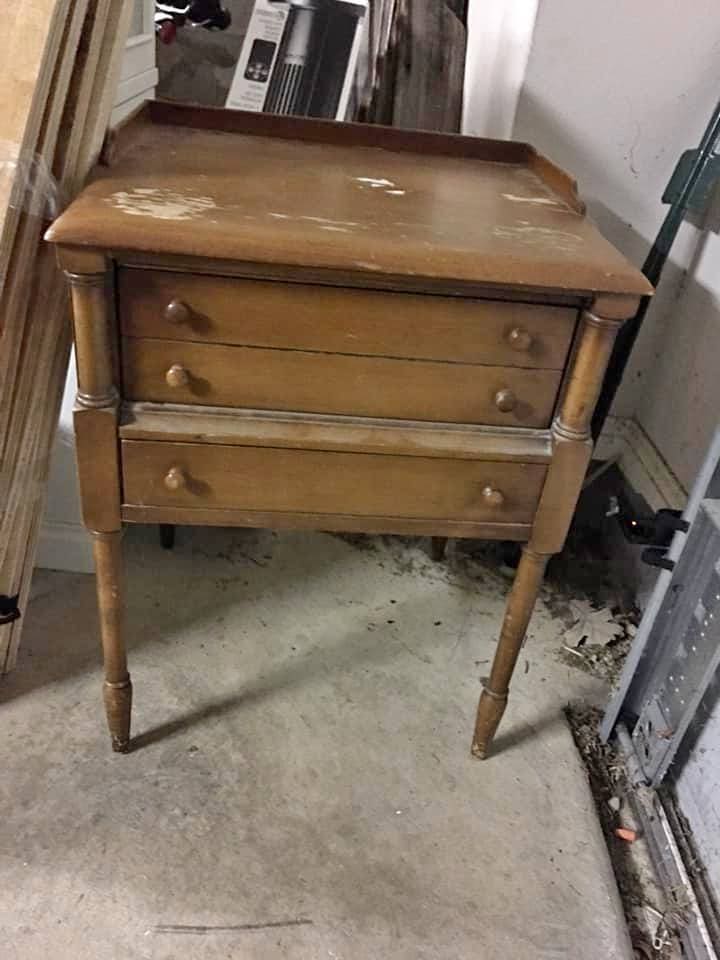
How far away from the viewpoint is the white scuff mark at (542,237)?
938 millimetres

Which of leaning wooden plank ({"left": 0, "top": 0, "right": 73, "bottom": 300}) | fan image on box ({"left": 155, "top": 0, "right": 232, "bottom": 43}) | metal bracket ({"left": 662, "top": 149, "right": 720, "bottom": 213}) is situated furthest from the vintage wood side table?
fan image on box ({"left": 155, "top": 0, "right": 232, "bottom": 43})

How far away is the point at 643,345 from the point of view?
1.64m

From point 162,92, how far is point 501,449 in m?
1.35

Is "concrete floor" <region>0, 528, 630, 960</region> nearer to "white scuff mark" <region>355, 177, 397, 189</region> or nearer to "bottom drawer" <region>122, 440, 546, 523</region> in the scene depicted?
"bottom drawer" <region>122, 440, 546, 523</region>

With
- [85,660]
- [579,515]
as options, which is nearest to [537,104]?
[579,515]

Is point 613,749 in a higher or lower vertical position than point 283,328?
lower

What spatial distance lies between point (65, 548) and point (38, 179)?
76 centimetres

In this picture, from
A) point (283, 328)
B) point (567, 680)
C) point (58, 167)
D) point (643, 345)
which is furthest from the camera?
point (643, 345)

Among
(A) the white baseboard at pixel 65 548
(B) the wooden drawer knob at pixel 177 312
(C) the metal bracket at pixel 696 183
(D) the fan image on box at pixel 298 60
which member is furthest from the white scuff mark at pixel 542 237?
(A) the white baseboard at pixel 65 548

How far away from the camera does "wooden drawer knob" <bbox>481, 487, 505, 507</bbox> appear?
1018 millimetres

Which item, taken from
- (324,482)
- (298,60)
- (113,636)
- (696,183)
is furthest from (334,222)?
(298,60)

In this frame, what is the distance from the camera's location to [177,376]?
923 millimetres

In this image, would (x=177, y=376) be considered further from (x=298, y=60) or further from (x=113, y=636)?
(x=298, y=60)

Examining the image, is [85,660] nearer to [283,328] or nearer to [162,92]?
[283,328]
